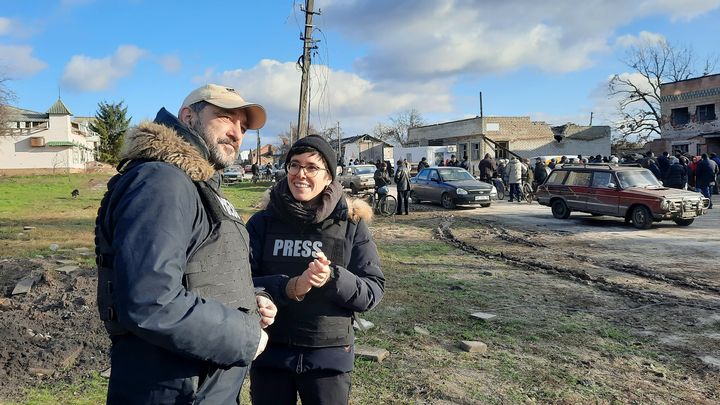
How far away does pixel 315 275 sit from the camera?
2.25m

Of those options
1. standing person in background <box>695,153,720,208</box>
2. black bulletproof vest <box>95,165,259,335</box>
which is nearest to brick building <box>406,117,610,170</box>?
standing person in background <box>695,153,720,208</box>

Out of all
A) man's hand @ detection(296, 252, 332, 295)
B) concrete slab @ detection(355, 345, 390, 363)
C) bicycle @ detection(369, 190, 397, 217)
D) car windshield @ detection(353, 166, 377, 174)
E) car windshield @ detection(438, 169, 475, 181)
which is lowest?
concrete slab @ detection(355, 345, 390, 363)

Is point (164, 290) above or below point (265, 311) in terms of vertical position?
above

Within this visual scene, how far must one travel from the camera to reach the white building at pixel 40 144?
57344 mm

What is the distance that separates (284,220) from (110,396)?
1.16m

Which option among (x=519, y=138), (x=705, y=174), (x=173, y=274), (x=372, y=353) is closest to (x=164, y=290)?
(x=173, y=274)

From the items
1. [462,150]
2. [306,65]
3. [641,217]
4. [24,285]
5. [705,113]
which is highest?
[705,113]

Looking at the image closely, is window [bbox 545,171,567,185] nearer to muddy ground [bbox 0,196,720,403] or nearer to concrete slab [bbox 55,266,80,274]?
muddy ground [bbox 0,196,720,403]

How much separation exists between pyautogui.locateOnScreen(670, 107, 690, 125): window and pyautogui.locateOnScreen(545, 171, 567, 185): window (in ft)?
96.0

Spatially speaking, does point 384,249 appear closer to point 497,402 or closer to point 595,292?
point 595,292

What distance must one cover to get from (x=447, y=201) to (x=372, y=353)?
1454 centimetres

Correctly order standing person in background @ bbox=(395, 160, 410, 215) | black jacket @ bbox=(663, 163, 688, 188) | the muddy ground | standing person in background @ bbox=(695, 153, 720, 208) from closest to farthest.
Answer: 1. the muddy ground
2. standing person in background @ bbox=(395, 160, 410, 215)
3. black jacket @ bbox=(663, 163, 688, 188)
4. standing person in background @ bbox=(695, 153, 720, 208)

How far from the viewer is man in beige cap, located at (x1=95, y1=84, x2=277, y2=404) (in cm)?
157

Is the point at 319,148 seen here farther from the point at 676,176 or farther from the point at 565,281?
the point at 676,176
